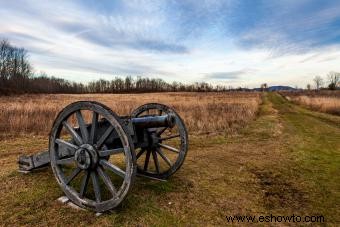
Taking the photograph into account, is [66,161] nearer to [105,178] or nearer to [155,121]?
[105,178]

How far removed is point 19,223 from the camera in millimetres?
3834

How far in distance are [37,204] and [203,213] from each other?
8.12ft

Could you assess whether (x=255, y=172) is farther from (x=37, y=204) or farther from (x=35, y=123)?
(x=35, y=123)

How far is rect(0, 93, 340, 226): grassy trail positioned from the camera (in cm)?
402

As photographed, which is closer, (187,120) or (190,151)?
(190,151)

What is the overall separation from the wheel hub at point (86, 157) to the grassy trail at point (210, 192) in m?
0.68

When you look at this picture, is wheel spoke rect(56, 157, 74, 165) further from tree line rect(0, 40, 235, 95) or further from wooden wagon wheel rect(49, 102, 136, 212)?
tree line rect(0, 40, 235, 95)

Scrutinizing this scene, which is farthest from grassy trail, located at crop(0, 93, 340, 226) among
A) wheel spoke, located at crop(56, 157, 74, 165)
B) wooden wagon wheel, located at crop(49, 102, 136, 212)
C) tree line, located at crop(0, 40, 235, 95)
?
tree line, located at crop(0, 40, 235, 95)

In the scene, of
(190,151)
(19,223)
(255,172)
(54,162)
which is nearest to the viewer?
(19,223)

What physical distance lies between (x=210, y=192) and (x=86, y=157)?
2.20 metres

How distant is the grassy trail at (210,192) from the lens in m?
4.02

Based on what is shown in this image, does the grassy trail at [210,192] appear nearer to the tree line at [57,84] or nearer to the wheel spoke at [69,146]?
the wheel spoke at [69,146]

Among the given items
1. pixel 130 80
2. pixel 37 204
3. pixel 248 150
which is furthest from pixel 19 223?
pixel 130 80

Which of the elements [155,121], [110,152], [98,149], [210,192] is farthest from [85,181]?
[210,192]
